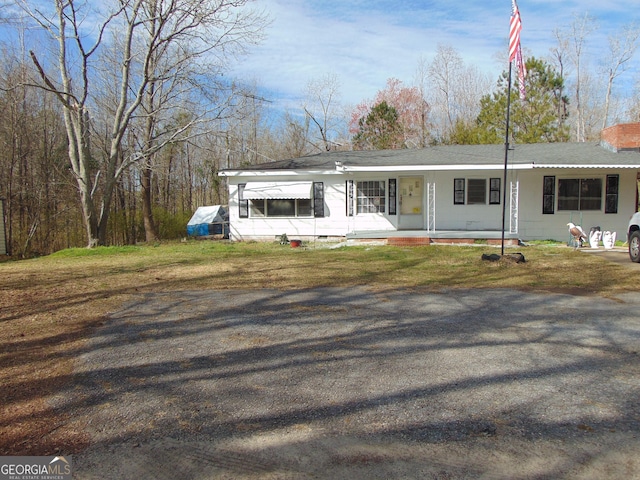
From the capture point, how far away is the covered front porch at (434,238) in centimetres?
1353

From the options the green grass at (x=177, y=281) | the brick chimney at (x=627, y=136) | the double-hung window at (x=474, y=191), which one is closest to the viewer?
the green grass at (x=177, y=281)

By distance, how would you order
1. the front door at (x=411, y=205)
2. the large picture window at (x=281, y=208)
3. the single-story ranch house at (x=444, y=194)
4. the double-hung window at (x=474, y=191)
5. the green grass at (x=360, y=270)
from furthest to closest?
1. the large picture window at (x=281, y=208)
2. the front door at (x=411, y=205)
3. the double-hung window at (x=474, y=191)
4. the single-story ranch house at (x=444, y=194)
5. the green grass at (x=360, y=270)

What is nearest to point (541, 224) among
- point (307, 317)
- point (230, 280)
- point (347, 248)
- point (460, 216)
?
point (460, 216)

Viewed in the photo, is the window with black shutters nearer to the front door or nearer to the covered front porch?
the covered front porch

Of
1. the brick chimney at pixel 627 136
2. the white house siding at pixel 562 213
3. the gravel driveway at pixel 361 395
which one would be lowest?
the gravel driveway at pixel 361 395

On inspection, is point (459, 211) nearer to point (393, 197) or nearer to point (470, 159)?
point (470, 159)

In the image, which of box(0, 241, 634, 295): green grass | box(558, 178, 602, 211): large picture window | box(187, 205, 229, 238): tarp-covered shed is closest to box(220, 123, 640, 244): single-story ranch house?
box(558, 178, 602, 211): large picture window

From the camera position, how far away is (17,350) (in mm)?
4387

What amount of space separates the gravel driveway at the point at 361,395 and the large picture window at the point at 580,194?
999 centimetres

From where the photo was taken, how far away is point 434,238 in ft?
45.4

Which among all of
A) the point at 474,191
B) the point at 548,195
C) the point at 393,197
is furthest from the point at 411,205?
the point at 548,195

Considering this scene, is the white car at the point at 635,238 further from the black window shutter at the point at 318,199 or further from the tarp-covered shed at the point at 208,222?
the tarp-covered shed at the point at 208,222

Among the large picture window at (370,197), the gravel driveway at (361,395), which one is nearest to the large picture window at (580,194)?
the large picture window at (370,197)

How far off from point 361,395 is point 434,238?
36.4ft
